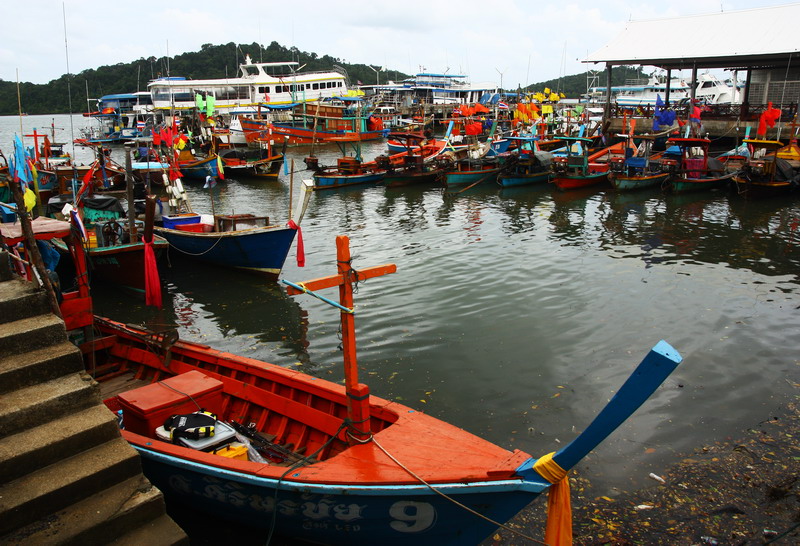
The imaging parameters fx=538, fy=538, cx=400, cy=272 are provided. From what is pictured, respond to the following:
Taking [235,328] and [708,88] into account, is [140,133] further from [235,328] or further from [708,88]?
[708,88]

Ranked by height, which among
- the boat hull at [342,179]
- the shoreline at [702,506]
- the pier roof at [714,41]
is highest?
the pier roof at [714,41]


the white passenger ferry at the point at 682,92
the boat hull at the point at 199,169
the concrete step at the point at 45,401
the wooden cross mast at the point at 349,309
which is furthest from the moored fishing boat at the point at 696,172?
the white passenger ferry at the point at 682,92

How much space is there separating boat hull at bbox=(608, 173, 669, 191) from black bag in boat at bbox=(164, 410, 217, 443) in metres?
22.9

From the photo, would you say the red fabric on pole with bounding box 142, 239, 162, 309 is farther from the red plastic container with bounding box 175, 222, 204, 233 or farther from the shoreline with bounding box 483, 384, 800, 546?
the shoreline with bounding box 483, 384, 800, 546

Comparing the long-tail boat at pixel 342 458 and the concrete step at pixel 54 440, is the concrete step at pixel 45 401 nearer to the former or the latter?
the concrete step at pixel 54 440

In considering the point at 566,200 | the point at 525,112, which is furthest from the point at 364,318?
the point at 525,112

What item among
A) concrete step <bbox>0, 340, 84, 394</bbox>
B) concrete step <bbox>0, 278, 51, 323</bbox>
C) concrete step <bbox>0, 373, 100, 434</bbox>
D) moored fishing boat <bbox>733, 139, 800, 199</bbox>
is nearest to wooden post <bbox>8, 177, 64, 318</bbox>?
concrete step <bbox>0, 278, 51, 323</bbox>

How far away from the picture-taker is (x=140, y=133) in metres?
54.0

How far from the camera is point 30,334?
5.07 m

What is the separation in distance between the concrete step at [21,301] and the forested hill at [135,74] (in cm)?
6825

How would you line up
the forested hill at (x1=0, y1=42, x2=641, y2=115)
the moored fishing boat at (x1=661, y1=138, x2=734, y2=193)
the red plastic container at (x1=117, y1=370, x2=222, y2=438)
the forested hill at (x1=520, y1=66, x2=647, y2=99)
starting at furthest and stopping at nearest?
the forested hill at (x1=520, y1=66, x2=647, y2=99) → the forested hill at (x1=0, y1=42, x2=641, y2=115) → the moored fishing boat at (x1=661, y1=138, x2=734, y2=193) → the red plastic container at (x1=117, y1=370, x2=222, y2=438)

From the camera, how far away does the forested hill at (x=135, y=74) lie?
82.0 metres

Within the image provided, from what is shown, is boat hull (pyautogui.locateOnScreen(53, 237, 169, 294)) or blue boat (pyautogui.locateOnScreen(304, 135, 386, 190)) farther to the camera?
blue boat (pyautogui.locateOnScreen(304, 135, 386, 190))

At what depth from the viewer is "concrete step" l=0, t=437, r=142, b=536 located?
13.3 ft
